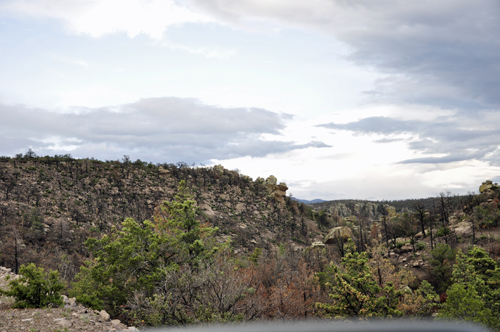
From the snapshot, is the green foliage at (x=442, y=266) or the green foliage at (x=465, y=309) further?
the green foliage at (x=442, y=266)

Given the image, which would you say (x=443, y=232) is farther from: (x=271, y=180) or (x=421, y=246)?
(x=271, y=180)

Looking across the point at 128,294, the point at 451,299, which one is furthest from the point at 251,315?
the point at 451,299

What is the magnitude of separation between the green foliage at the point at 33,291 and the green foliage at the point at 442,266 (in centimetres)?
3723

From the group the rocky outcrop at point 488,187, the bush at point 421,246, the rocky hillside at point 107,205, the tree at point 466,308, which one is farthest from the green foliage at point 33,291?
the rocky outcrop at point 488,187

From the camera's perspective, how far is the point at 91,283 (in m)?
15.3

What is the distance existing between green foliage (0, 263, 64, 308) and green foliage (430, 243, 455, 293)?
37.2m

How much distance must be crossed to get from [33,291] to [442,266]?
128 ft

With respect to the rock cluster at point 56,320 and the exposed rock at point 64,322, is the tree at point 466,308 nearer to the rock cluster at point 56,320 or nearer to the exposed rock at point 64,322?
the rock cluster at point 56,320

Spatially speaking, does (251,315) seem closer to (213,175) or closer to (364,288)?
(364,288)

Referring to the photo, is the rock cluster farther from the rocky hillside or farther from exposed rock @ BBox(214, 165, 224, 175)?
exposed rock @ BBox(214, 165, 224, 175)

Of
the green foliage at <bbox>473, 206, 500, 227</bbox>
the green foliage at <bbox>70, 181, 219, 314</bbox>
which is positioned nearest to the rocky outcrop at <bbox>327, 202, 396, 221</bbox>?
the green foliage at <bbox>473, 206, 500, 227</bbox>

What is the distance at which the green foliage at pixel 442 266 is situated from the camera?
1362 inches

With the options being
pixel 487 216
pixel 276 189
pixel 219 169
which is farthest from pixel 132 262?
pixel 219 169

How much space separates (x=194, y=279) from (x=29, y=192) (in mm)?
44313
